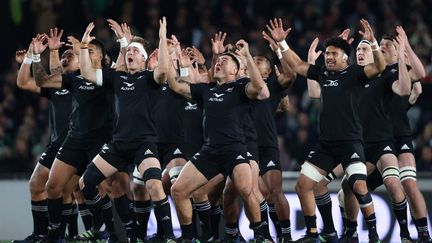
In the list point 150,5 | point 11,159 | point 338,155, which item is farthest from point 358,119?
point 150,5

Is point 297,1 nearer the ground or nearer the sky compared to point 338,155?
nearer the sky

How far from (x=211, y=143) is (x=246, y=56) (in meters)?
→ 1.14

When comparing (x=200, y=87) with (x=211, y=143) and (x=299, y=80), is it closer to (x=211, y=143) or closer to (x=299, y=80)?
(x=211, y=143)

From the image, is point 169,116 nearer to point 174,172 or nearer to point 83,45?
point 174,172

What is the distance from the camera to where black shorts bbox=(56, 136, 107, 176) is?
52.0 feet

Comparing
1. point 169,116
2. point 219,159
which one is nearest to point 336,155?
point 219,159

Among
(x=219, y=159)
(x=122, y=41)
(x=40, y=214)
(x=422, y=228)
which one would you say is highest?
(x=122, y=41)

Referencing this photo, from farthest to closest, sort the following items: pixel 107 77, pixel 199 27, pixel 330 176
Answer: pixel 199 27, pixel 330 176, pixel 107 77

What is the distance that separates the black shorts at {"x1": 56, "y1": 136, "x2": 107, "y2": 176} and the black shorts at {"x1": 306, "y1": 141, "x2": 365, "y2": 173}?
8.56 ft

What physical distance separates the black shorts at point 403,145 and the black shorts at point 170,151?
2.68m

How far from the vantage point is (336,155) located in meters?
15.6

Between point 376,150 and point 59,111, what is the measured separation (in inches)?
156

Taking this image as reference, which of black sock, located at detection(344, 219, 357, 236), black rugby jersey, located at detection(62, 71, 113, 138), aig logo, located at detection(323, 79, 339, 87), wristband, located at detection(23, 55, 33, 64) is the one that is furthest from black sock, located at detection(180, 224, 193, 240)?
wristband, located at detection(23, 55, 33, 64)

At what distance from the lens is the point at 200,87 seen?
15.8 m
